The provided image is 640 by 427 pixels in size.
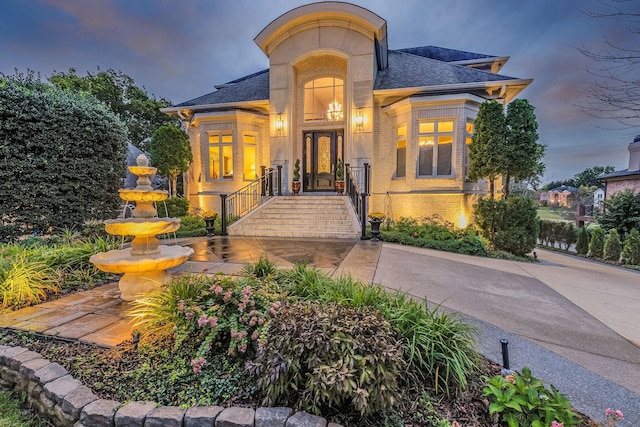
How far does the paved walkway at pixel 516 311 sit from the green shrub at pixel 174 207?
609 centimetres

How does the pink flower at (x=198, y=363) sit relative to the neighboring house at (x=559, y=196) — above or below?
below

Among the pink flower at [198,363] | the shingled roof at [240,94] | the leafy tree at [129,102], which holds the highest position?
the leafy tree at [129,102]

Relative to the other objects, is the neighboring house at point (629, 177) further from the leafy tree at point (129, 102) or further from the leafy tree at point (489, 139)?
the leafy tree at point (129, 102)

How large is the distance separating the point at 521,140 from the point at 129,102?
92.2 feet

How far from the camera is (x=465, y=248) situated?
719 centimetres

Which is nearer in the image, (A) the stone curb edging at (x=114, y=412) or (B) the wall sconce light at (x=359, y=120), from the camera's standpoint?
(A) the stone curb edging at (x=114, y=412)

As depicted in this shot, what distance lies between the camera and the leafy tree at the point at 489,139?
329 inches

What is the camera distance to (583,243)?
1005 centimetres

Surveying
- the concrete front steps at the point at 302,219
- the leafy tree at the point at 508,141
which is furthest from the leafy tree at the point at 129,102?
the leafy tree at the point at 508,141

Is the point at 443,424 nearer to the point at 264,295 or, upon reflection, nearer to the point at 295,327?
the point at 295,327

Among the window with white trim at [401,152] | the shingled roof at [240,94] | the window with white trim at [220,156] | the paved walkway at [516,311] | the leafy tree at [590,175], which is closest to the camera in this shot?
the paved walkway at [516,311]

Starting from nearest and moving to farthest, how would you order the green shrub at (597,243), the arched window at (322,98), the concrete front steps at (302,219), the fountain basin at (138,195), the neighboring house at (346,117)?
the fountain basin at (138,195) < the concrete front steps at (302,219) < the green shrub at (597,243) < the neighboring house at (346,117) < the arched window at (322,98)

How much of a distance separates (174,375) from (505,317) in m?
3.36

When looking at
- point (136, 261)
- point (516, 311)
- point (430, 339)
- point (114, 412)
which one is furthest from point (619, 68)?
point (136, 261)
